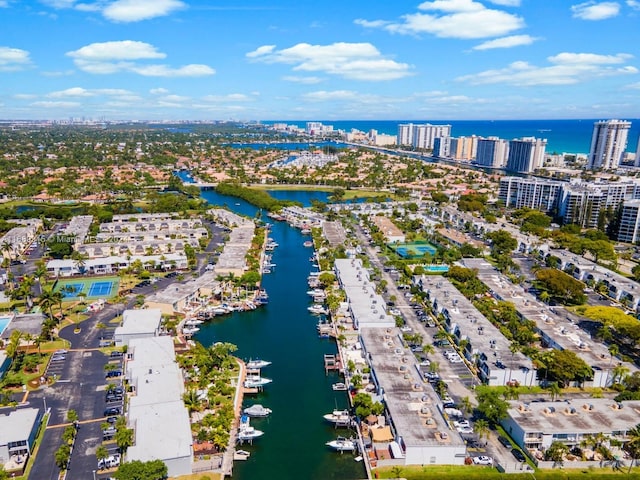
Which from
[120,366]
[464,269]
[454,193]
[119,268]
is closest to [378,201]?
[454,193]

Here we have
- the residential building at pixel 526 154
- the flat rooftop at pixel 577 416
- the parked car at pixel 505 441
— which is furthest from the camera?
the residential building at pixel 526 154

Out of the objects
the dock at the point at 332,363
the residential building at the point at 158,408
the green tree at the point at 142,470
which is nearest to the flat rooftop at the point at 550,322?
the dock at the point at 332,363

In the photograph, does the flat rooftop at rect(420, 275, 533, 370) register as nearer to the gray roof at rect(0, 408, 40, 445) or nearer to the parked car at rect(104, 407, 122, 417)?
the parked car at rect(104, 407, 122, 417)

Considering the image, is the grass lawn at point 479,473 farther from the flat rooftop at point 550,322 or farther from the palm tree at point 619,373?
A: the flat rooftop at point 550,322

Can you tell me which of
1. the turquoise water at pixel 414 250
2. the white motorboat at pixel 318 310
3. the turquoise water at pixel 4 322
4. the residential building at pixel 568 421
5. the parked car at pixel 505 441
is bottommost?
the white motorboat at pixel 318 310

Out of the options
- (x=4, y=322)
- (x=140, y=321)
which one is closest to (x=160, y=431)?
(x=140, y=321)

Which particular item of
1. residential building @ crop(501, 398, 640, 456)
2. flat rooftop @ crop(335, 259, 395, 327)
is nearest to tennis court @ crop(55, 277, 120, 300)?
flat rooftop @ crop(335, 259, 395, 327)
